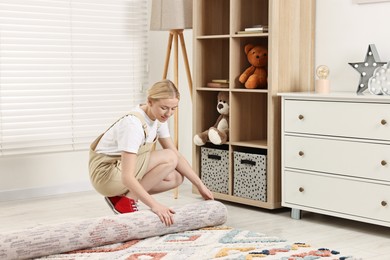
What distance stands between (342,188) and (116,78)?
83.3 inches

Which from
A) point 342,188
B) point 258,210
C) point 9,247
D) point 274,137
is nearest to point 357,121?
point 342,188

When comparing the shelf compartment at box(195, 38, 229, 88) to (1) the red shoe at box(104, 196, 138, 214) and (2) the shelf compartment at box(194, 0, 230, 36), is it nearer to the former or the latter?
(2) the shelf compartment at box(194, 0, 230, 36)

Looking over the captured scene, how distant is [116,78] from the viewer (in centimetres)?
515

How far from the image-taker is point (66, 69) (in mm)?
4871

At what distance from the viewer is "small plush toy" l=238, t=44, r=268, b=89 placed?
418 cm

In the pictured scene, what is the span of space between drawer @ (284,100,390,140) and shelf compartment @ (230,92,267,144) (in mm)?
463

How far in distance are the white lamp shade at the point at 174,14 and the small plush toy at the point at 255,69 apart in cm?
54

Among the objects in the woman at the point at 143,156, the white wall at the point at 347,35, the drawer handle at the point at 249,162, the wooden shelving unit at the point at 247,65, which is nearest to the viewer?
the woman at the point at 143,156

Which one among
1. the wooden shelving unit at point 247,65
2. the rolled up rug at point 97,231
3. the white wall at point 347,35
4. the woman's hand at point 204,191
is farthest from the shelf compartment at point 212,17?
the rolled up rug at point 97,231

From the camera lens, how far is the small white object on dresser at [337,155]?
11.5 feet

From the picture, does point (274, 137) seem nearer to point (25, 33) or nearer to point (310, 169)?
point (310, 169)

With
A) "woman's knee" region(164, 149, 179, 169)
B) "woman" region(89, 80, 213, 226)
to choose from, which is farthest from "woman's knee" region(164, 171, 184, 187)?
"woman's knee" region(164, 149, 179, 169)

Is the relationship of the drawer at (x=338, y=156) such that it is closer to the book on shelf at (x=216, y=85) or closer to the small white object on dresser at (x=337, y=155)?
the small white object on dresser at (x=337, y=155)

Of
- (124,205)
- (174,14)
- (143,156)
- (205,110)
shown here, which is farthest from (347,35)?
(124,205)
